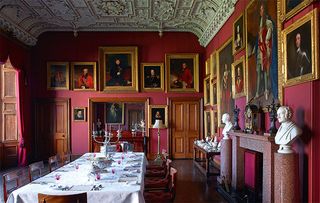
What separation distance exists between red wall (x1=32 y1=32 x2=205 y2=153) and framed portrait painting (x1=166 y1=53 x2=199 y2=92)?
26cm

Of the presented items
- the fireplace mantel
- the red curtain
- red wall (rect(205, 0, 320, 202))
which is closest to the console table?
the fireplace mantel

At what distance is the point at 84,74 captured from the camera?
14.2 m

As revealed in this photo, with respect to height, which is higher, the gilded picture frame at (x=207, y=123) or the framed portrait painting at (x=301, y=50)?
the framed portrait painting at (x=301, y=50)

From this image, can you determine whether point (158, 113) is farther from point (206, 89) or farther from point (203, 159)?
point (203, 159)

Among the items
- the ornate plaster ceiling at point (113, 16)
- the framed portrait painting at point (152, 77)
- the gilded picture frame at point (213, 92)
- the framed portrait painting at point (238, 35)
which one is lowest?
the gilded picture frame at point (213, 92)

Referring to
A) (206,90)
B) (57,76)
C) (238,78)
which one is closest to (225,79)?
(238,78)

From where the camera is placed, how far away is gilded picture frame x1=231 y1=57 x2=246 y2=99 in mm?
8023

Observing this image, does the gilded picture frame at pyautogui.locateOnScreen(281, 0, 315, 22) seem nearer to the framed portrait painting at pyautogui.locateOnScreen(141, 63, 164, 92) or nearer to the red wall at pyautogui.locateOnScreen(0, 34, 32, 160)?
the framed portrait painting at pyautogui.locateOnScreen(141, 63, 164, 92)

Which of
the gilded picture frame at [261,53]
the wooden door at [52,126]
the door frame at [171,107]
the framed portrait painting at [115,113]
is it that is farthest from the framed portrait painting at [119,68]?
the gilded picture frame at [261,53]

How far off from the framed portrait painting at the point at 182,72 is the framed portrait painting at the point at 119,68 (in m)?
1.60

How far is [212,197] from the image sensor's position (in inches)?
292

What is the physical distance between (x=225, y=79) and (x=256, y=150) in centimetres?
449

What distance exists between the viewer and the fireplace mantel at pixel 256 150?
5.18 meters

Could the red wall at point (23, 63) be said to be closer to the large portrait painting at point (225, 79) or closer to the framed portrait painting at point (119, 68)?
the framed portrait painting at point (119, 68)
